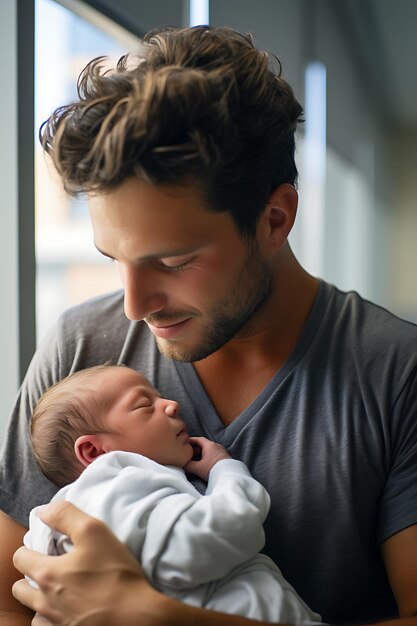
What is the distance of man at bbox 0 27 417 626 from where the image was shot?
116cm

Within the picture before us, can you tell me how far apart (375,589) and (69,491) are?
58cm

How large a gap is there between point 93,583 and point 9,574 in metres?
0.29

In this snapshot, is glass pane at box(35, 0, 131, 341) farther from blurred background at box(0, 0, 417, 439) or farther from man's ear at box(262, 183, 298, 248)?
man's ear at box(262, 183, 298, 248)

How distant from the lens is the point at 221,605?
1168 millimetres

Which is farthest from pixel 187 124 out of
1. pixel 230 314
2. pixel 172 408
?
pixel 172 408

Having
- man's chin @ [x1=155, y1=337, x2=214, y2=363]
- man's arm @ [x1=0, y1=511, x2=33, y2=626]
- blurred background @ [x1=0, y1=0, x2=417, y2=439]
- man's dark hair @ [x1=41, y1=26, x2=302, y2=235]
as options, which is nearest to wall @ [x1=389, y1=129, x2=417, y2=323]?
blurred background @ [x1=0, y1=0, x2=417, y2=439]

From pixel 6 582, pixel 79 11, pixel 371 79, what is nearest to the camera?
pixel 6 582

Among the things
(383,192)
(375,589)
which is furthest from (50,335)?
(383,192)

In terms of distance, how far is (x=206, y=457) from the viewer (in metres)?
1.32

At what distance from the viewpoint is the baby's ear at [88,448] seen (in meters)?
1.30

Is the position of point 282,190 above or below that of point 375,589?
above

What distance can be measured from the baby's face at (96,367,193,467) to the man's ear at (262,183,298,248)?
35cm

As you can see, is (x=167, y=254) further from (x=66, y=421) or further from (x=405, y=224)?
(x=405, y=224)

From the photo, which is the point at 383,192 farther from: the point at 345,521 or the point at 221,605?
the point at 221,605
